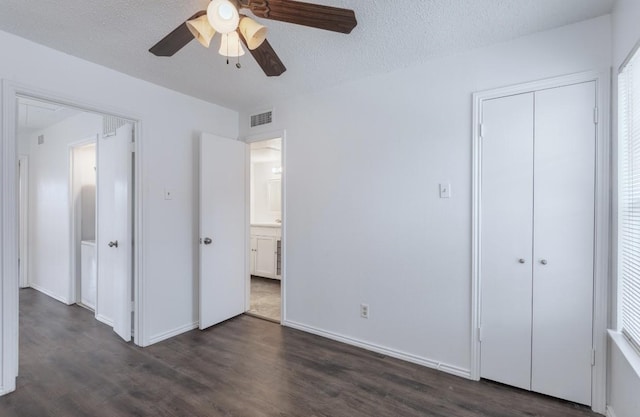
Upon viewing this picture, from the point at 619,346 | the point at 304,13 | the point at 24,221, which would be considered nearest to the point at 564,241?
the point at 619,346

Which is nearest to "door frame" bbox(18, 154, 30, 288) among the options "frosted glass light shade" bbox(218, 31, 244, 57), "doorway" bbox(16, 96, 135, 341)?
"doorway" bbox(16, 96, 135, 341)

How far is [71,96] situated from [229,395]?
2517 millimetres

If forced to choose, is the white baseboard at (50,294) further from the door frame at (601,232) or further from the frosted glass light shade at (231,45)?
the door frame at (601,232)

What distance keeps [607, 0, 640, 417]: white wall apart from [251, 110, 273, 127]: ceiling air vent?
2808mm

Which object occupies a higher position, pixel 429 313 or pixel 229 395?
pixel 429 313

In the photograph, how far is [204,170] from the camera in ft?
10.2

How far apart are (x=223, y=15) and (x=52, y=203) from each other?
15.0 ft

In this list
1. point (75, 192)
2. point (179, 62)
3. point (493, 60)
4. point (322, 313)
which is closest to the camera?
point (493, 60)

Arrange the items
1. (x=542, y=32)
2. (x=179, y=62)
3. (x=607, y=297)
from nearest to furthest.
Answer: (x=607, y=297), (x=542, y=32), (x=179, y=62)

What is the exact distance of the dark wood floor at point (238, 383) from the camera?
190cm

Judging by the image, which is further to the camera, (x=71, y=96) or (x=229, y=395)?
(x=71, y=96)

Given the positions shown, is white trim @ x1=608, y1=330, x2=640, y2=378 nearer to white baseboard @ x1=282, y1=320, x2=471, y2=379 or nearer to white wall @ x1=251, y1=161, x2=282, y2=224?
white baseboard @ x1=282, y1=320, x2=471, y2=379

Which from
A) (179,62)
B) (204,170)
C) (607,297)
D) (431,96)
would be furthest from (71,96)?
(607,297)

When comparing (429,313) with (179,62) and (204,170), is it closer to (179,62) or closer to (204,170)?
(204,170)
